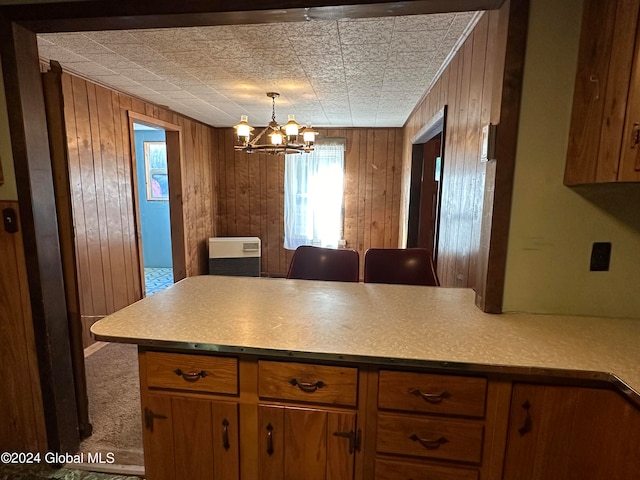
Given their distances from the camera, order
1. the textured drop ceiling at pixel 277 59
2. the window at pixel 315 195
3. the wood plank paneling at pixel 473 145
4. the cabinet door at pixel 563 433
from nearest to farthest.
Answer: the cabinet door at pixel 563 433 → the wood plank paneling at pixel 473 145 → the textured drop ceiling at pixel 277 59 → the window at pixel 315 195

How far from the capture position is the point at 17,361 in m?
1.57

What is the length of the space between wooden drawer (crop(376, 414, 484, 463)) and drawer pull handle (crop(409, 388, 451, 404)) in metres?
0.06

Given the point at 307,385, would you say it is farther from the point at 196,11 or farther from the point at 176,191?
the point at 176,191

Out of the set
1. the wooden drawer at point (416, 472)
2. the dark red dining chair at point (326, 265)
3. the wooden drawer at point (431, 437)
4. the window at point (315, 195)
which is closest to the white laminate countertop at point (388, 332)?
the wooden drawer at point (431, 437)

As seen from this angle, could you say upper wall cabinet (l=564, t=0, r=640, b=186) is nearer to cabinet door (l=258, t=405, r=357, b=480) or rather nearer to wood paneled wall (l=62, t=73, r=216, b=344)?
cabinet door (l=258, t=405, r=357, b=480)

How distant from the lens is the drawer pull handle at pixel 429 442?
1.04 m

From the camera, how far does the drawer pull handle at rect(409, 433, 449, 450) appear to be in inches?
40.8

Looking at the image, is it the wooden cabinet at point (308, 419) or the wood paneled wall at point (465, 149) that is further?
the wood paneled wall at point (465, 149)

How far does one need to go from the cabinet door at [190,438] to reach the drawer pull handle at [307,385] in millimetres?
236

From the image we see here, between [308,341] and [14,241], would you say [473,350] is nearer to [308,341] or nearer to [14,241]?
[308,341]

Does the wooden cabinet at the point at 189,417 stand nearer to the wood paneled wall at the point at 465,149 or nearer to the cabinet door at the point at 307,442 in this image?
the cabinet door at the point at 307,442

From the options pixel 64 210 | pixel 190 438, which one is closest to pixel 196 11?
pixel 64 210

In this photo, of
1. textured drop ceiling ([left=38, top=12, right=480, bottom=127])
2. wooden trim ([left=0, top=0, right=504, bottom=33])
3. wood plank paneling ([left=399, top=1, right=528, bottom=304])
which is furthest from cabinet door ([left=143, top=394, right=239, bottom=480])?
textured drop ceiling ([left=38, top=12, right=480, bottom=127])

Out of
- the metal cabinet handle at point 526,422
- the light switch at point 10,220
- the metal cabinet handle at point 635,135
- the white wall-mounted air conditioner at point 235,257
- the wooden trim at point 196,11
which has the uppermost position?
→ the wooden trim at point 196,11
